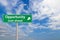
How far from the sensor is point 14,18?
9305 millimetres

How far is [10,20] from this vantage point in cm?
938

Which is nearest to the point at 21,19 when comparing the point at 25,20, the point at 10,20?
the point at 25,20

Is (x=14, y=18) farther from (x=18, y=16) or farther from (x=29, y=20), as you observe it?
(x=29, y=20)

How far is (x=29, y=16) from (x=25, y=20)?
511mm

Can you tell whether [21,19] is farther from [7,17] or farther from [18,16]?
[7,17]

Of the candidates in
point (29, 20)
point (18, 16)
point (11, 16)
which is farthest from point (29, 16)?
point (11, 16)

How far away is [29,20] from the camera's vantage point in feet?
30.0

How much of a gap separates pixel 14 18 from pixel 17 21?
37 centimetres

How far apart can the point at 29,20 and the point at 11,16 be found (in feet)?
5.16

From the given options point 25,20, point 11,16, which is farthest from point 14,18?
point 25,20

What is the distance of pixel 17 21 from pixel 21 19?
1.29ft

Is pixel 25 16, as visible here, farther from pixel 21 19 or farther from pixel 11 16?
pixel 11 16

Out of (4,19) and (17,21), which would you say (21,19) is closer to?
(17,21)

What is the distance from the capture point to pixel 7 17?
9.33 m
